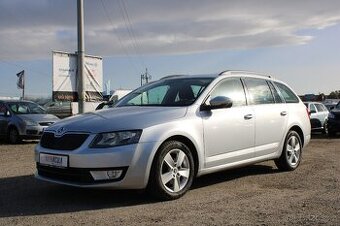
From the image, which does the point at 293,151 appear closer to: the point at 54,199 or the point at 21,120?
the point at 54,199

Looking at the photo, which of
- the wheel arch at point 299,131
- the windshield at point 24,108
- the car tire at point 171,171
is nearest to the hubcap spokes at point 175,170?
the car tire at point 171,171

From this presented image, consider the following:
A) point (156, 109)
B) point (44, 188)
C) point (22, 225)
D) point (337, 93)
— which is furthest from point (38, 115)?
point (337, 93)

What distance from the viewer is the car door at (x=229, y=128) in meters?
7.41

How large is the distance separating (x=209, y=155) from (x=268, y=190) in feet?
3.27

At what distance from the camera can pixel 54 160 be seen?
21.9 ft

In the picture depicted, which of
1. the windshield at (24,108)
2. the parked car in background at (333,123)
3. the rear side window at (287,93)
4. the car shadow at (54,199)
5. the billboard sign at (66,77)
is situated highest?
the billboard sign at (66,77)

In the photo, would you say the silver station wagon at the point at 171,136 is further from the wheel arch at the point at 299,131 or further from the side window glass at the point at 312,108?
the side window glass at the point at 312,108

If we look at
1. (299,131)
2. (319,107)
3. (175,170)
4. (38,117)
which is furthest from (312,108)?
(175,170)

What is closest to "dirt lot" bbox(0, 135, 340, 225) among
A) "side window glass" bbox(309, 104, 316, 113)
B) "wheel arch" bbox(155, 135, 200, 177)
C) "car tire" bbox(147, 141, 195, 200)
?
"car tire" bbox(147, 141, 195, 200)

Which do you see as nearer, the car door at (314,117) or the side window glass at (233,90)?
the side window glass at (233,90)

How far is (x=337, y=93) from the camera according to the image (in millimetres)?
74438

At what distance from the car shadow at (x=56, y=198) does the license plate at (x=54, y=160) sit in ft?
1.66

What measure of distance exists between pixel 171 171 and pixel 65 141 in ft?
4.55

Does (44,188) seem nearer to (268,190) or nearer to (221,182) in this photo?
(221,182)
